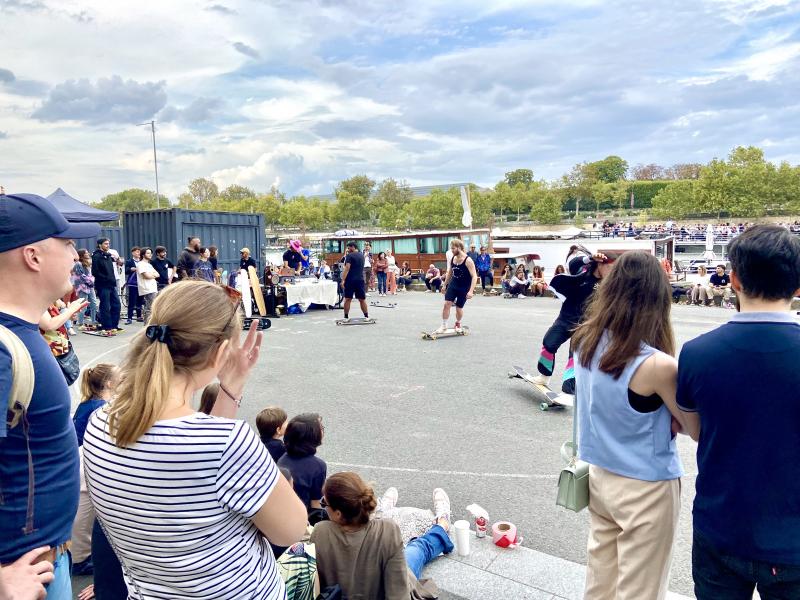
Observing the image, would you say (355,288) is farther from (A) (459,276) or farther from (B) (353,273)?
(A) (459,276)

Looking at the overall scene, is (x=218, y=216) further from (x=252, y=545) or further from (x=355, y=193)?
(x=355, y=193)

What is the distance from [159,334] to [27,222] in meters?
0.59

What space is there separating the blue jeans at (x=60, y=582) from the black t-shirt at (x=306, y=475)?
5.56 ft

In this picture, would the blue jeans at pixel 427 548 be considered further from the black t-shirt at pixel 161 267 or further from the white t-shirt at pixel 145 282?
the black t-shirt at pixel 161 267

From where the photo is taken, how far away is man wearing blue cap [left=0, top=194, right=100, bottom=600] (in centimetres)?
159

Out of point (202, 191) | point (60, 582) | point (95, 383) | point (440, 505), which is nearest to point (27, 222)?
point (60, 582)

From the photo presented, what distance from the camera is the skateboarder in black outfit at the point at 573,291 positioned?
18.9 ft

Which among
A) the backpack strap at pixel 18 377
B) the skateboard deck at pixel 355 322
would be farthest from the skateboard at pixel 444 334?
the backpack strap at pixel 18 377

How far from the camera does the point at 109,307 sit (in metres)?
12.4

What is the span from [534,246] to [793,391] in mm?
29348

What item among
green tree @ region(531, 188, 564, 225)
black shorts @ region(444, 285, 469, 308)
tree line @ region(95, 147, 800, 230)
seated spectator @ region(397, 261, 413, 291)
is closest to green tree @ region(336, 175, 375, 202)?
tree line @ region(95, 147, 800, 230)

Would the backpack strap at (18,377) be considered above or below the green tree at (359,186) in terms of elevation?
below

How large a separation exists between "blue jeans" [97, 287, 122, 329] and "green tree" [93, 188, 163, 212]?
292 ft

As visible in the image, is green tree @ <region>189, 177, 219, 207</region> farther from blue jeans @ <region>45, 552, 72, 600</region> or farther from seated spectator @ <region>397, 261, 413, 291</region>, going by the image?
blue jeans @ <region>45, 552, 72, 600</region>
